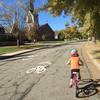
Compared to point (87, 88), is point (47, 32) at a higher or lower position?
lower

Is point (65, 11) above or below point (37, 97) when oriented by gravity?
above

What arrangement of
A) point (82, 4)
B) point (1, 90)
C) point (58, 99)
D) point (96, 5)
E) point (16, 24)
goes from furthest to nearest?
point (16, 24)
point (96, 5)
point (82, 4)
point (1, 90)
point (58, 99)

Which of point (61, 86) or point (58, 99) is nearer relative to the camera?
point (58, 99)

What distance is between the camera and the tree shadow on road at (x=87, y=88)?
1018cm

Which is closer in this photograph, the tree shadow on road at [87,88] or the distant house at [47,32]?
the tree shadow on road at [87,88]

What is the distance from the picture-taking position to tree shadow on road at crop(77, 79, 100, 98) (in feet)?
33.4

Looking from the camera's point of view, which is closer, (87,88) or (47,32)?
(87,88)

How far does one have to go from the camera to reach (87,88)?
11.2 metres

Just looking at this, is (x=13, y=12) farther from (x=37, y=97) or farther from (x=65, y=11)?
(x=37, y=97)

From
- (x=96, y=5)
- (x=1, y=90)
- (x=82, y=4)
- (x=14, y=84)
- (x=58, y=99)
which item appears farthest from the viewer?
(x=96, y=5)

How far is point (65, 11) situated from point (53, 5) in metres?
3.43

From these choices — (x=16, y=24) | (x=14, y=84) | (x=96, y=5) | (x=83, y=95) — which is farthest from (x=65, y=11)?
(x=16, y=24)

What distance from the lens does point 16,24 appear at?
6047 cm

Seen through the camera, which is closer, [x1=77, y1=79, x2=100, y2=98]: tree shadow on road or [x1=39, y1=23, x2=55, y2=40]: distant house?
[x1=77, y1=79, x2=100, y2=98]: tree shadow on road
